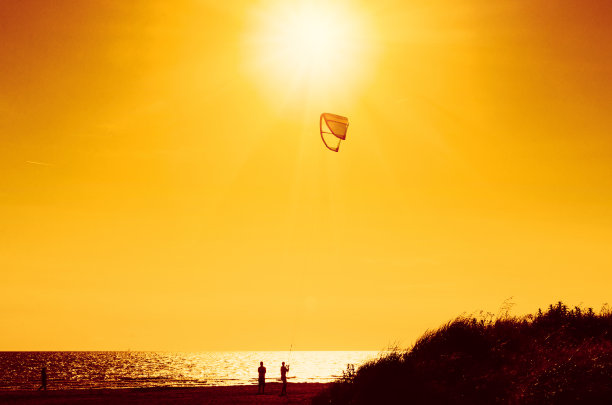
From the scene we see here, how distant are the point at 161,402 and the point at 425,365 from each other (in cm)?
1423

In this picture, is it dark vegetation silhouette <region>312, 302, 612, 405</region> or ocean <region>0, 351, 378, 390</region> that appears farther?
ocean <region>0, 351, 378, 390</region>

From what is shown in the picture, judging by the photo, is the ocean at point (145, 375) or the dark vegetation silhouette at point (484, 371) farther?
the ocean at point (145, 375)

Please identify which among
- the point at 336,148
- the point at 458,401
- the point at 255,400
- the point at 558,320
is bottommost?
the point at 255,400

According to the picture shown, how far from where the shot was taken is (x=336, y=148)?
14094mm

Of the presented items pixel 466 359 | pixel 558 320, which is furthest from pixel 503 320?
pixel 466 359

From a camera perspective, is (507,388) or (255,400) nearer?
(507,388)

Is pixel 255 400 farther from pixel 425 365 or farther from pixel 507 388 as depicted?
pixel 507 388

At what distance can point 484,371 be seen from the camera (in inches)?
500

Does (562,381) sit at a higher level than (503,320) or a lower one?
lower

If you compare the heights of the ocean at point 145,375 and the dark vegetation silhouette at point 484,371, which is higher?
the dark vegetation silhouette at point 484,371

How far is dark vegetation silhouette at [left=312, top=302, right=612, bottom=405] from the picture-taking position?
36.0 ft

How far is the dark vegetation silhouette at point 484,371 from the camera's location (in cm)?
1096

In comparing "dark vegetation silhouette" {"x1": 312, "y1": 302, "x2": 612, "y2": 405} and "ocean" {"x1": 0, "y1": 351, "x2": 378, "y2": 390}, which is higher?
"dark vegetation silhouette" {"x1": 312, "y1": 302, "x2": 612, "y2": 405}

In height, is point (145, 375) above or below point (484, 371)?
below
